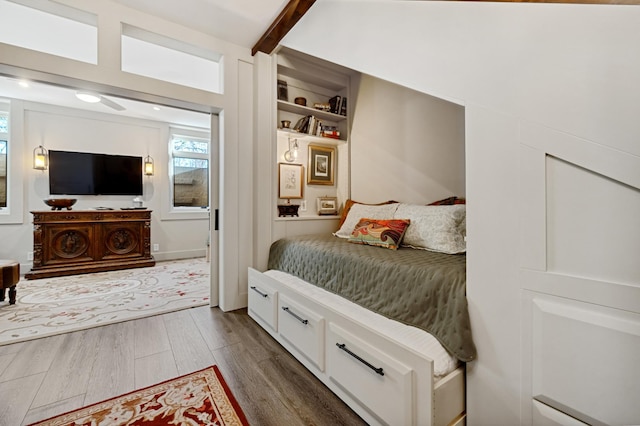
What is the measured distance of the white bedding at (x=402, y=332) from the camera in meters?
1.14

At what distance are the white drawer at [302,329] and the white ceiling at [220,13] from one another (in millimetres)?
2336

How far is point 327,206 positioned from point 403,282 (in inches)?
75.8

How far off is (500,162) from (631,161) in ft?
1.14

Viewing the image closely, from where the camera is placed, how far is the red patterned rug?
4.20 feet

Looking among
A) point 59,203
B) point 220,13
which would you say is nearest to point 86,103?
point 59,203

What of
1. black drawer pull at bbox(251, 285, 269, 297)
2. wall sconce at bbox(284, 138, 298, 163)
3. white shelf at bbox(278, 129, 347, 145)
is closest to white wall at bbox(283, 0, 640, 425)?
black drawer pull at bbox(251, 285, 269, 297)

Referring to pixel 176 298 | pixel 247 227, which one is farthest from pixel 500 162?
pixel 176 298

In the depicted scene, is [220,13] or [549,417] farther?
[220,13]

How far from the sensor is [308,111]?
3.11m

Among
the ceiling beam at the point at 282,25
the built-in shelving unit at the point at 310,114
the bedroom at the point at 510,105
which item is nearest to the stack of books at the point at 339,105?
the built-in shelving unit at the point at 310,114

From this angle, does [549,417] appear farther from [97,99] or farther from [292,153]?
[97,99]

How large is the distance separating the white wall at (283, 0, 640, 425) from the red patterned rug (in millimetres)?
1205

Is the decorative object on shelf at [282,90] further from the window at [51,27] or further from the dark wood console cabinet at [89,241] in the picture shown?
the dark wood console cabinet at [89,241]

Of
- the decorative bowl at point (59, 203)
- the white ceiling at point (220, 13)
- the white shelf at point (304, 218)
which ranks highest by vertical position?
the white ceiling at point (220, 13)
